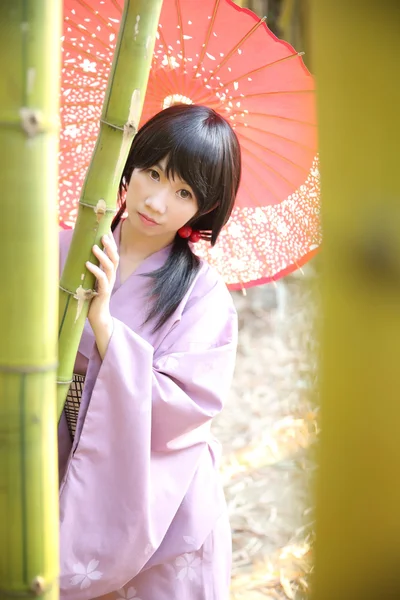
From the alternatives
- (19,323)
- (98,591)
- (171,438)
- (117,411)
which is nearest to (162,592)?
(98,591)

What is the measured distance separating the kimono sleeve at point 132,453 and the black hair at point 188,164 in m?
0.08

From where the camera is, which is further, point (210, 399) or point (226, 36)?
point (226, 36)

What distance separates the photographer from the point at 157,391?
3.70 feet

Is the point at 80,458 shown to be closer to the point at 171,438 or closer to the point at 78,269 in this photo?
the point at 171,438

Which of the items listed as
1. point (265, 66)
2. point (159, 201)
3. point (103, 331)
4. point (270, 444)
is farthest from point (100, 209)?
point (270, 444)

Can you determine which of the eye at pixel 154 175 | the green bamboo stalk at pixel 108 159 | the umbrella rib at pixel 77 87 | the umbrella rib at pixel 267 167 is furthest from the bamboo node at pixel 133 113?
the umbrella rib at pixel 267 167

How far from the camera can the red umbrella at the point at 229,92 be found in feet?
4.40

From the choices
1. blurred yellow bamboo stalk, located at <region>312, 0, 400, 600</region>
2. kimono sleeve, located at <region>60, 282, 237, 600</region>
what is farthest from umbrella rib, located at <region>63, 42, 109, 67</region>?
blurred yellow bamboo stalk, located at <region>312, 0, 400, 600</region>

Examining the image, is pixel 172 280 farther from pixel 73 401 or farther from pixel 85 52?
pixel 85 52

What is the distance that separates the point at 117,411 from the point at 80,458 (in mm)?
102

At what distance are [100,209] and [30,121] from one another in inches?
11.6

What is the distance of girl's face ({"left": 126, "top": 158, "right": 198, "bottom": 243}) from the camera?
1.20 metres

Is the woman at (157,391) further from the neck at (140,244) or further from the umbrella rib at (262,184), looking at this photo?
the umbrella rib at (262,184)

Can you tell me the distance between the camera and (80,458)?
1.11 m
